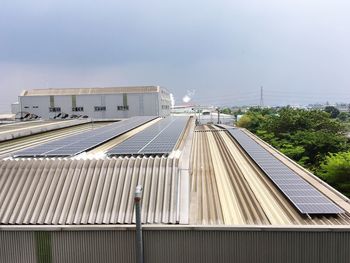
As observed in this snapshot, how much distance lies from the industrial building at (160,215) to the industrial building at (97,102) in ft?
219

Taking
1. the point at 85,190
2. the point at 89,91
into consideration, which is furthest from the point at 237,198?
the point at 89,91

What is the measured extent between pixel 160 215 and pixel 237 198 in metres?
3.72

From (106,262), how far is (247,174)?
29.3 ft

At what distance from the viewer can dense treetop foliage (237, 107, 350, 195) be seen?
2517cm

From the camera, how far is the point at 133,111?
3216 inches

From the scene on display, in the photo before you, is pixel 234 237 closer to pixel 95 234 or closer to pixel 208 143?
pixel 95 234

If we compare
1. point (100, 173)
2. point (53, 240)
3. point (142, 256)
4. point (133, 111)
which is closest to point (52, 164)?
point (100, 173)

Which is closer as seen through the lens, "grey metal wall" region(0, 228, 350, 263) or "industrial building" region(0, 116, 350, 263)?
"grey metal wall" region(0, 228, 350, 263)

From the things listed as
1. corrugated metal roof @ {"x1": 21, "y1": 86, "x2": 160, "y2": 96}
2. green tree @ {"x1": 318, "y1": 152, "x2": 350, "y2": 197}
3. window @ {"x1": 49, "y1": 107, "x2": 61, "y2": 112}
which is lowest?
green tree @ {"x1": 318, "y1": 152, "x2": 350, "y2": 197}

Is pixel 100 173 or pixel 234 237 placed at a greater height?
pixel 100 173

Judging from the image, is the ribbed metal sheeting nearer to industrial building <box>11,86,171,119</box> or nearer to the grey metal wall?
the grey metal wall

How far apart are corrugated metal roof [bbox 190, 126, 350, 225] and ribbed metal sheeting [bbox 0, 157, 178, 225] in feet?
4.62

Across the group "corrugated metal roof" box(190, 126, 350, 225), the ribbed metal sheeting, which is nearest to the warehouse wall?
"corrugated metal roof" box(190, 126, 350, 225)

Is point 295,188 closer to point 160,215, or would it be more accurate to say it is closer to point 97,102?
point 160,215
